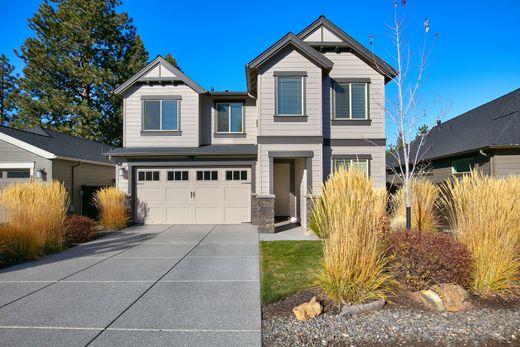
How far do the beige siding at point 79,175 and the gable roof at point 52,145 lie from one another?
344mm

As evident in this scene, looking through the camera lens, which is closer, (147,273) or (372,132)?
(147,273)

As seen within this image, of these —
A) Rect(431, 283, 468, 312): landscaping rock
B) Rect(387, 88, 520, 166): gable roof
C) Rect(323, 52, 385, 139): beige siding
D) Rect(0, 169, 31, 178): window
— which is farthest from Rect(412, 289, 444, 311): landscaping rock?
Rect(0, 169, 31, 178): window

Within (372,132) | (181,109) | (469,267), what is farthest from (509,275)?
(181,109)

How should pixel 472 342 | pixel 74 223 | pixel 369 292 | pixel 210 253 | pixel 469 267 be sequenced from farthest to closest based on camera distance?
pixel 74 223 → pixel 210 253 → pixel 469 267 → pixel 369 292 → pixel 472 342

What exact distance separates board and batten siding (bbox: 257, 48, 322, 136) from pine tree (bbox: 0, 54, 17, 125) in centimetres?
2395

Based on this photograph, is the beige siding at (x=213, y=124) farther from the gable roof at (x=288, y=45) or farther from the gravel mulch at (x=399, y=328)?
the gravel mulch at (x=399, y=328)

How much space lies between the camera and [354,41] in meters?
11.6

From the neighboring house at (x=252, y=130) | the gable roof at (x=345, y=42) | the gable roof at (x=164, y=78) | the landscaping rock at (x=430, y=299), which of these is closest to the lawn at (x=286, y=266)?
the landscaping rock at (x=430, y=299)

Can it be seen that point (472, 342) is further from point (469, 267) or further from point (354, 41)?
point (354, 41)

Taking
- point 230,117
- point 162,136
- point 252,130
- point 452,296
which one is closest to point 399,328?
point 452,296

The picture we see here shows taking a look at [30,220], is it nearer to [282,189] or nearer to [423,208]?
[282,189]

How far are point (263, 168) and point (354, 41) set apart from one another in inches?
246

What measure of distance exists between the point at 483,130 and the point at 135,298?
15.5 metres

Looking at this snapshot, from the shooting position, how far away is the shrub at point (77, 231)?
8.27 metres
